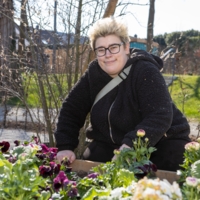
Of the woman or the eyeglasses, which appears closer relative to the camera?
the woman

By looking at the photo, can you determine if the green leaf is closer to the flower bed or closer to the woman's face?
the flower bed

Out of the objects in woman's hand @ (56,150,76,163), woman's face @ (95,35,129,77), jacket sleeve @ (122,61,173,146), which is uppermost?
woman's face @ (95,35,129,77)

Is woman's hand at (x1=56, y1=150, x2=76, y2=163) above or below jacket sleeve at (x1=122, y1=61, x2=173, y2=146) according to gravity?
below

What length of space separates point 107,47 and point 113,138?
2.05 ft

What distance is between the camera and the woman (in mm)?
2658

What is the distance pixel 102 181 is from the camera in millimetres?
1659

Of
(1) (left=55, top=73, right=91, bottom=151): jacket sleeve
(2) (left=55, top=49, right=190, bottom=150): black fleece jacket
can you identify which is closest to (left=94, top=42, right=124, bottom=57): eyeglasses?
(2) (left=55, top=49, right=190, bottom=150): black fleece jacket

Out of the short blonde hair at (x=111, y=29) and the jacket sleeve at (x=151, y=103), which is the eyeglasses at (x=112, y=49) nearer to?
the short blonde hair at (x=111, y=29)

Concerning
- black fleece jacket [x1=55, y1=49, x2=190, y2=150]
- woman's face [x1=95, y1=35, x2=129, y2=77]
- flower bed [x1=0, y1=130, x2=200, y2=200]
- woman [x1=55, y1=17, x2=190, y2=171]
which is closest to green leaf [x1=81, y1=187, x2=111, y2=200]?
flower bed [x1=0, y1=130, x2=200, y2=200]

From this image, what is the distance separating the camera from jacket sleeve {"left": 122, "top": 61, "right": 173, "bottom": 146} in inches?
95.7

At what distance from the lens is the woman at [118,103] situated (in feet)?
8.72

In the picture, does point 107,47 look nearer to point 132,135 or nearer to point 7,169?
point 132,135

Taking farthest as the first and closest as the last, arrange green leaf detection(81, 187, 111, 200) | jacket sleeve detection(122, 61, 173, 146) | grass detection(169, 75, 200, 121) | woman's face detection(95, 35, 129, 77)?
grass detection(169, 75, 200, 121), woman's face detection(95, 35, 129, 77), jacket sleeve detection(122, 61, 173, 146), green leaf detection(81, 187, 111, 200)

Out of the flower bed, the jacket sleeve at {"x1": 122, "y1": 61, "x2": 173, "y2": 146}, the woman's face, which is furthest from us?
the woman's face
